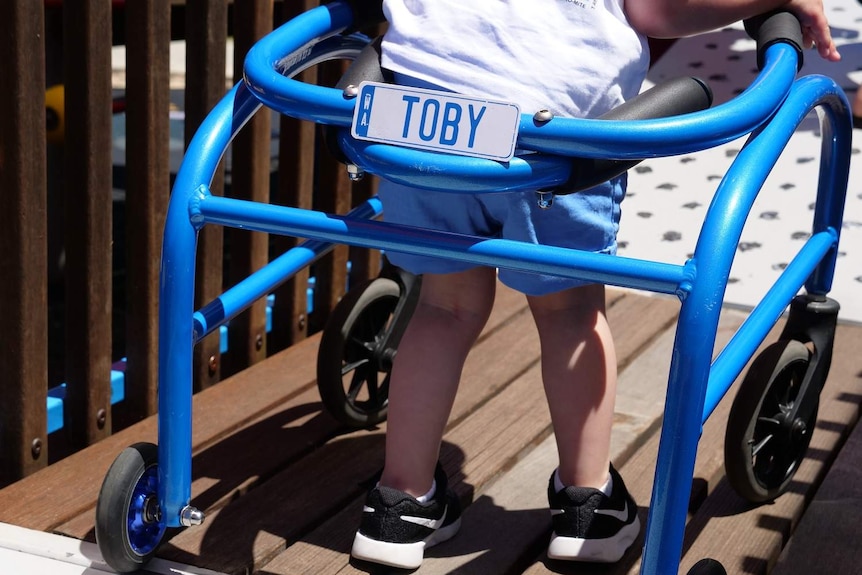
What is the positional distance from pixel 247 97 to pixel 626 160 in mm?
526

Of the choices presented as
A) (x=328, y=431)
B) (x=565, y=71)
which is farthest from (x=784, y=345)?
(x=328, y=431)

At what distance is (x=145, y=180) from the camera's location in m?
2.05

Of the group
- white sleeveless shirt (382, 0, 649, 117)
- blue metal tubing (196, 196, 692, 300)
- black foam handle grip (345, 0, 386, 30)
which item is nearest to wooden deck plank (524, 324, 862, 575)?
blue metal tubing (196, 196, 692, 300)

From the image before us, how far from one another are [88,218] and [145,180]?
0.14 meters

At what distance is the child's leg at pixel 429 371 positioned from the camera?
165cm

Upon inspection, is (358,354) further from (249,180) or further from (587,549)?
(587,549)

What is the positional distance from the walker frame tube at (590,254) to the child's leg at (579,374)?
226 millimetres

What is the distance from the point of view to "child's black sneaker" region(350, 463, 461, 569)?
63.8 inches

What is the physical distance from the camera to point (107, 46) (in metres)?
1.93

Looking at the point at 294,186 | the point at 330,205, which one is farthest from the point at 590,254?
the point at 330,205

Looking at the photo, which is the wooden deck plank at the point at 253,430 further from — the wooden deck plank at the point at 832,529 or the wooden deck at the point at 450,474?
the wooden deck plank at the point at 832,529

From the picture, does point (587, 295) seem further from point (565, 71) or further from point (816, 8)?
point (816, 8)

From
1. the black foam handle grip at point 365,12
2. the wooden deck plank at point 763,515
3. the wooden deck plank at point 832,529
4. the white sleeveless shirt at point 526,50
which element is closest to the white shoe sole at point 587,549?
the wooden deck plank at point 763,515

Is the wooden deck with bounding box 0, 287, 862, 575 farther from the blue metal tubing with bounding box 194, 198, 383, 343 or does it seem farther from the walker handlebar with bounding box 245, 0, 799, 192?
the walker handlebar with bounding box 245, 0, 799, 192
